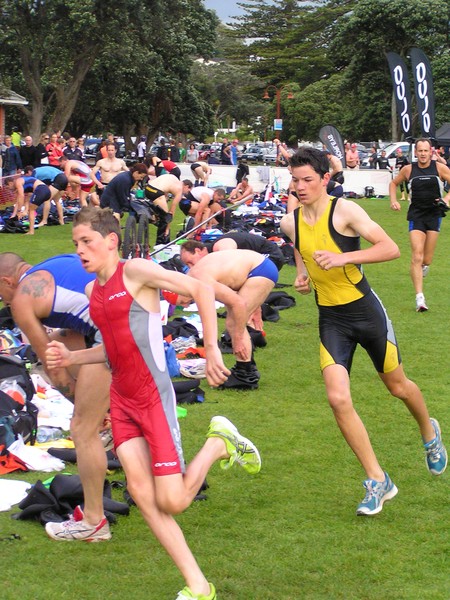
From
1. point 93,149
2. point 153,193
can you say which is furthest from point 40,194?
point 93,149

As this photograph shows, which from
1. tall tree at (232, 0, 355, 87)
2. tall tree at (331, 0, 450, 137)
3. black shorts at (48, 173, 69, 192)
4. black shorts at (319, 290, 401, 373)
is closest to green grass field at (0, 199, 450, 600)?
black shorts at (319, 290, 401, 373)

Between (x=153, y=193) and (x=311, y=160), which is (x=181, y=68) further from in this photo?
(x=311, y=160)

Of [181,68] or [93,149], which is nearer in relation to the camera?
[93,149]

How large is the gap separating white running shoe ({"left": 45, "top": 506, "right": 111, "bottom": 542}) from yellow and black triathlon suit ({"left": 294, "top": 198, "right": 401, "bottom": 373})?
5.06 feet

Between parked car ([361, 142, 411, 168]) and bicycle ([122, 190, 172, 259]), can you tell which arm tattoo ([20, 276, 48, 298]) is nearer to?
bicycle ([122, 190, 172, 259])

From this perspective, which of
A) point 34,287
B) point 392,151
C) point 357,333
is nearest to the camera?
point 34,287

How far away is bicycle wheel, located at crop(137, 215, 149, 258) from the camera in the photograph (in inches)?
565

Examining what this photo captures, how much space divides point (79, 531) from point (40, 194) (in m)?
14.6

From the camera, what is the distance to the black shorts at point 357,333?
536 cm

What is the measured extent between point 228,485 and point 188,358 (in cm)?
345

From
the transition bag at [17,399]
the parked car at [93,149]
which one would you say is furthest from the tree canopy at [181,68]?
the transition bag at [17,399]

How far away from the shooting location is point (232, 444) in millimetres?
4676

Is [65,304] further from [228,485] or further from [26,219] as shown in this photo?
[26,219]

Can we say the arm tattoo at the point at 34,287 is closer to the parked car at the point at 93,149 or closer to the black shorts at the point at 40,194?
the black shorts at the point at 40,194
